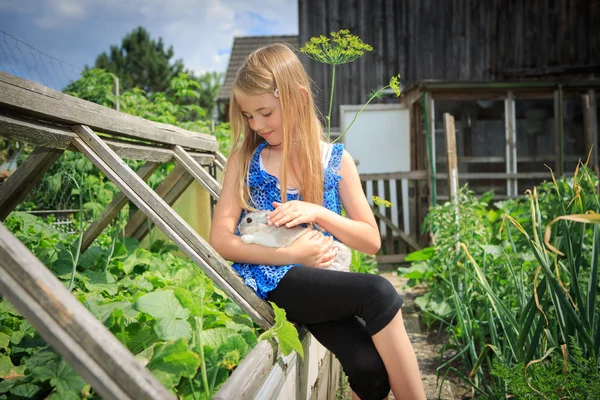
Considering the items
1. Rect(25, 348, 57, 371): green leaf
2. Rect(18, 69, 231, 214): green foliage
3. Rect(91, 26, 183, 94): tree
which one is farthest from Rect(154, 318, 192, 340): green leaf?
Rect(91, 26, 183, 94): tree

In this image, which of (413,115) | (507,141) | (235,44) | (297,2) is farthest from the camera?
(235,44)

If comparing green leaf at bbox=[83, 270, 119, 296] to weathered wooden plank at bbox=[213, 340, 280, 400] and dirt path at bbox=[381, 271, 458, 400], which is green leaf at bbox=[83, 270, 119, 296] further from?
dirt path at bbox=[381, 271, 458, 400]

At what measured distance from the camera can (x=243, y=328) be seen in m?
1.58

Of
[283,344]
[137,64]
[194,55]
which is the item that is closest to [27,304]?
[283,344]

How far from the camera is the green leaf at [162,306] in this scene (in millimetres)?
1181

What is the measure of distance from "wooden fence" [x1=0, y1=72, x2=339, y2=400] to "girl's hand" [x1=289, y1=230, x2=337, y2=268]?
193 millimetres

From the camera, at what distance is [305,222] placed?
157 cm

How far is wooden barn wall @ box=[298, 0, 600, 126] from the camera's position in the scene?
1009 cm

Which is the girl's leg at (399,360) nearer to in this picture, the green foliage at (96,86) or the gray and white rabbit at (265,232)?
the gray and white rabbit at (265,232)

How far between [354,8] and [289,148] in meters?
9.29

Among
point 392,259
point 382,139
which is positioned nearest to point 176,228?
point 392,259

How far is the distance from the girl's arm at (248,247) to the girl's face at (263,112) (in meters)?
0.19

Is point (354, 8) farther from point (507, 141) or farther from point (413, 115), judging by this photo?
point (507, 141)

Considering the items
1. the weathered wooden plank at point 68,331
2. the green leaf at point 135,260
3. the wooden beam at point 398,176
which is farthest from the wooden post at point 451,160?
the weathered wooden plank at point 68,331
